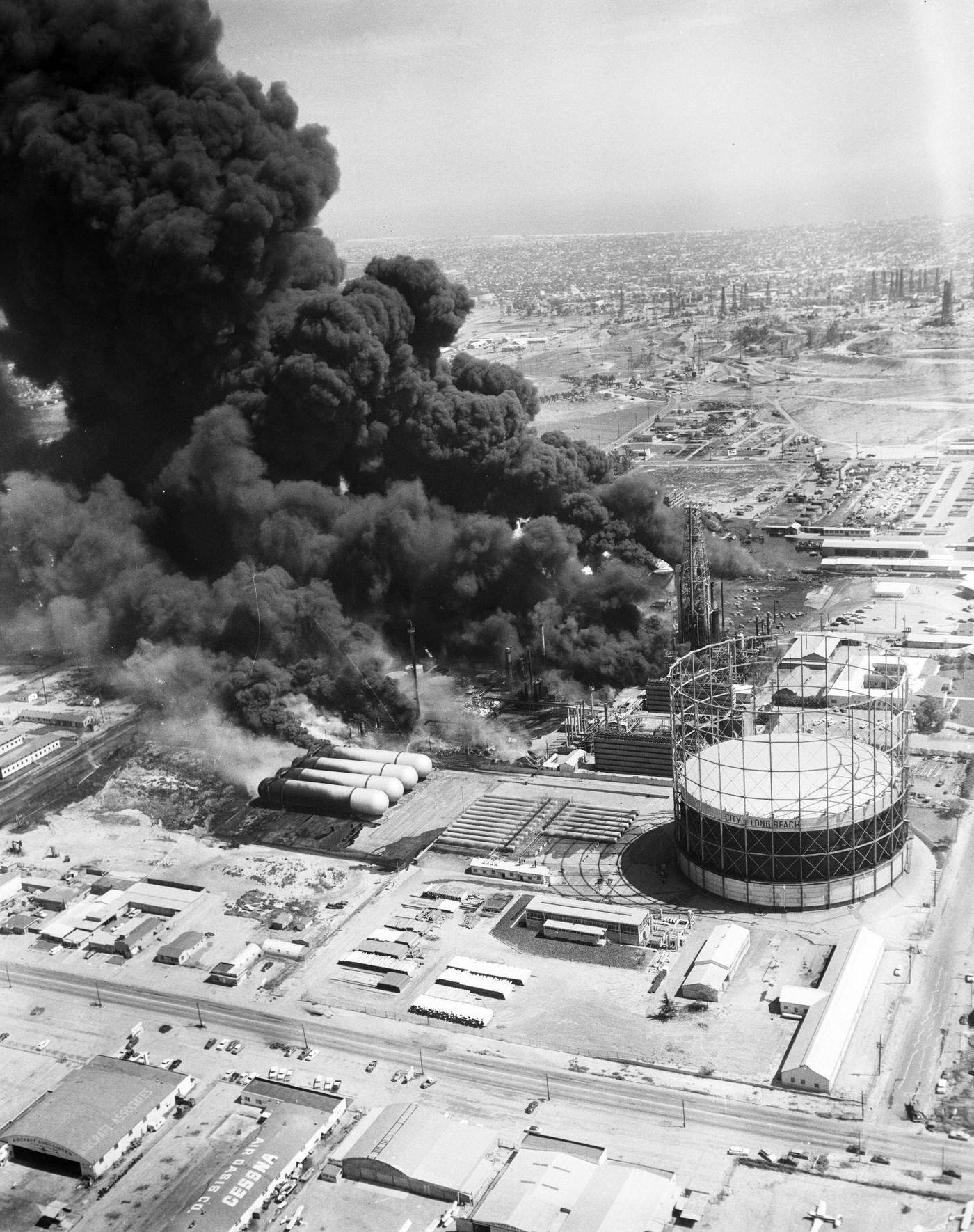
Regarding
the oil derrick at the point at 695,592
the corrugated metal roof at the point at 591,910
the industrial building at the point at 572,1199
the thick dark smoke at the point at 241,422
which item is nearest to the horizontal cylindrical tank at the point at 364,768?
the thick dark smoke at the point at 241,422

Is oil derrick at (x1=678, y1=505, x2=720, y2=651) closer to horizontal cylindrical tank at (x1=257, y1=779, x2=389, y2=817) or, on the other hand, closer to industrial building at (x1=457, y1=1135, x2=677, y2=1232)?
horizontal cylindrical tank at (x1=257, y1=779, x2=389, y2=817)

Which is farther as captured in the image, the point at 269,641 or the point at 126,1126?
the point at 269,641

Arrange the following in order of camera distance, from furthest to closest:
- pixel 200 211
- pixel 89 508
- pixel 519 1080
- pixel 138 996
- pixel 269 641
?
pixel 89 508 → pixel 200 211 → pixel 269 641 → pixel 138 996 → pixel 519 1080

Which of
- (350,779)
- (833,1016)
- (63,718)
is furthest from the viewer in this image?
(63,718)

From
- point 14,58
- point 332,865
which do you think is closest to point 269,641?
point 332,865

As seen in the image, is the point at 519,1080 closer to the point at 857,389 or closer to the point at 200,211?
the point at 200,211

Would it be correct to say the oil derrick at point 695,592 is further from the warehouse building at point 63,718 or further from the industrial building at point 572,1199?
the industrial building at point 572,1199

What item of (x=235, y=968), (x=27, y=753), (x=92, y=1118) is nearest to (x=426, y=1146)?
(x=92, y=1118)

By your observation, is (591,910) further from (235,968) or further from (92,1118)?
(92,1118)
